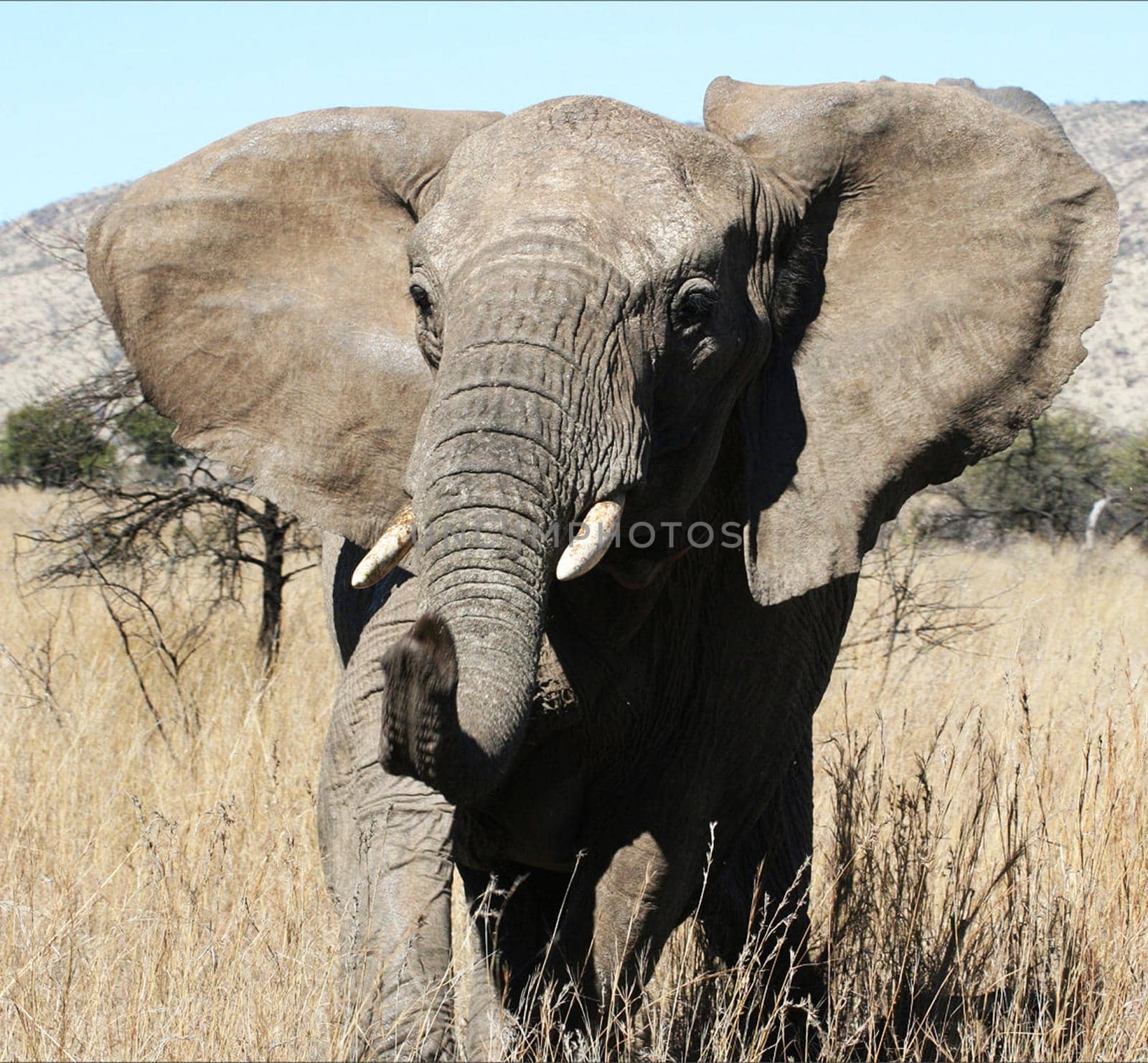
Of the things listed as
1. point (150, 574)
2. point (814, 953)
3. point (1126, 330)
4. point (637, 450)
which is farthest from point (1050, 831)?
point (1126, 330)

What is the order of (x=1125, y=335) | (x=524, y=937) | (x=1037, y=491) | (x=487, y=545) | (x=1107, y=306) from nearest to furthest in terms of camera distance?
1. (x=487, y=545)
2. (x=524, y=937)
3. (x=1037, y=491)
4. (x=1125, y=335)
5. (x=1107, y=306)

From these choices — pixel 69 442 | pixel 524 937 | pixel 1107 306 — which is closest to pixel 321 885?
pixel 524 937

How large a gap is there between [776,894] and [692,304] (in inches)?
74.8

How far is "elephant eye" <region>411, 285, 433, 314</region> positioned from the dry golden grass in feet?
4.13

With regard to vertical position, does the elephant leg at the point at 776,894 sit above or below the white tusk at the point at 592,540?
below

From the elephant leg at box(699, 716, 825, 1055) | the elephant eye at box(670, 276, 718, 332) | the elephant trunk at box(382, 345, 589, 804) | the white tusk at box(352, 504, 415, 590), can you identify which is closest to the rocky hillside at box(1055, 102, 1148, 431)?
the elephant leg at box(699, 716, 825, 1055)

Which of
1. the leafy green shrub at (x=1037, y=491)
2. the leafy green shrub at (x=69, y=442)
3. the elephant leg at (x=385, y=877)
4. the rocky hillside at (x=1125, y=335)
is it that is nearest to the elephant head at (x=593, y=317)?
the elephant leg at (x=385, y=877)

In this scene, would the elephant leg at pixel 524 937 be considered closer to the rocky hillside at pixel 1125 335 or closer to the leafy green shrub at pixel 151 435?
the leafy green shrub at pixel 151 435

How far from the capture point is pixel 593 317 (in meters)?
2.87

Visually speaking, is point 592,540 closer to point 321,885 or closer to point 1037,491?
point 321,885

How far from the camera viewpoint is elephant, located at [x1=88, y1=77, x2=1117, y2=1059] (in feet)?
9.88

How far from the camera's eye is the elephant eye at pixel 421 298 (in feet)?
10.3

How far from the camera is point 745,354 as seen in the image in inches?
127

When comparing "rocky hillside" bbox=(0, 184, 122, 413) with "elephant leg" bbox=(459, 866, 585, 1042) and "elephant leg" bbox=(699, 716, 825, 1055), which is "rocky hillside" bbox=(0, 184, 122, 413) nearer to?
"elephant leg" bbox=(699, 716, 825, 1055)
